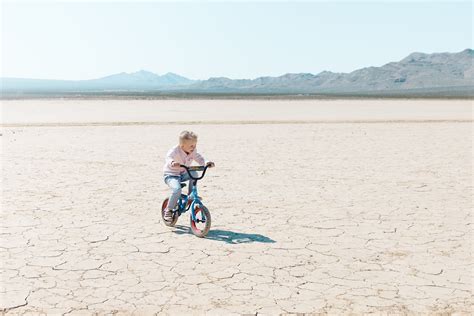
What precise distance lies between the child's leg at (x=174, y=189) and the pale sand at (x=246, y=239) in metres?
0.39

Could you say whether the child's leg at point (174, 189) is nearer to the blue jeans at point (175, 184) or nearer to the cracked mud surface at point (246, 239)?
the blue jeans at point (175, 184)

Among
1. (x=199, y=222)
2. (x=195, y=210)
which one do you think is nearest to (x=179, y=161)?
(x=195, y=210)

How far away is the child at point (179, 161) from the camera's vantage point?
231 inches

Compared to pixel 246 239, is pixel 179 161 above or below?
above

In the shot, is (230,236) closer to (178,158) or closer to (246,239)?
(246,239)

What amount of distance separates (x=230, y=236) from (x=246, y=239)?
225mm

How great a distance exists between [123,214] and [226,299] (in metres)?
3.27

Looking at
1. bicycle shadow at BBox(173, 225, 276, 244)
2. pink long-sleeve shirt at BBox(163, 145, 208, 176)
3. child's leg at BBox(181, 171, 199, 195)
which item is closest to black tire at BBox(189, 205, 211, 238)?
bicycle shadow at BBox(173, 225, 276, 244)

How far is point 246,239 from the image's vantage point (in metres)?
6.04

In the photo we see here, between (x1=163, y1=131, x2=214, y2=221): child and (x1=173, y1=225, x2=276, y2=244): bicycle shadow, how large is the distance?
1.25 ft

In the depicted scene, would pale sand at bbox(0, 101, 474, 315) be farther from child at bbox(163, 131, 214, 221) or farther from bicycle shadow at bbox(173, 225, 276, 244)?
child at bbox(163, 131, 214, 221)

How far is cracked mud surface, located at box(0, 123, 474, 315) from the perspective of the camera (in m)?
4.38

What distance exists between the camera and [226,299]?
171 inches

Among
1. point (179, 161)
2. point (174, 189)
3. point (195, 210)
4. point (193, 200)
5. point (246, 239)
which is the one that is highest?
point (179, 161)
